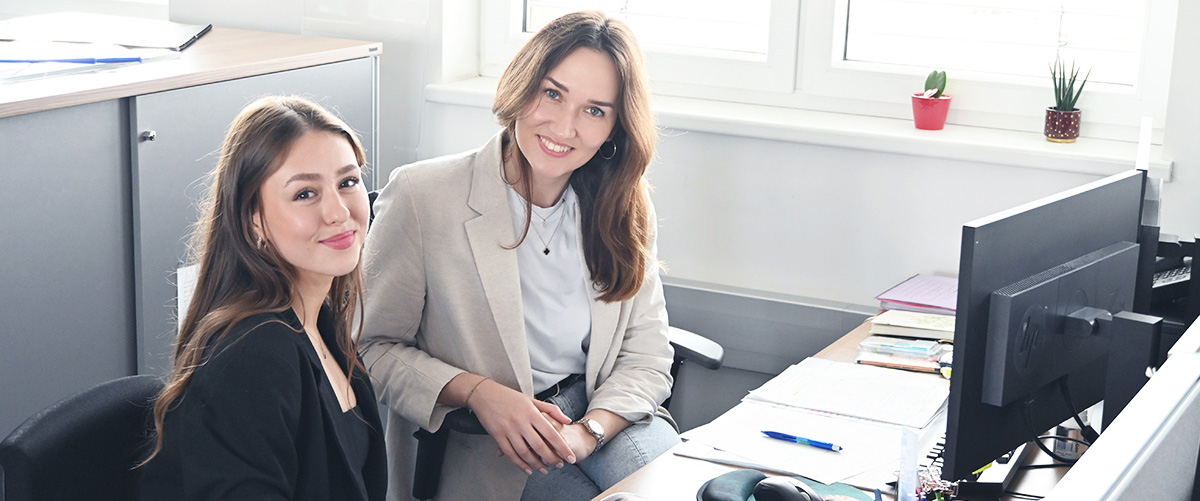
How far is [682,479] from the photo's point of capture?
1546 mm

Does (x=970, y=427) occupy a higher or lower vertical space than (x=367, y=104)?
lower

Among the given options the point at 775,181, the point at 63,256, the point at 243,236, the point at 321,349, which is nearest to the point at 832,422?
the point at 321,349

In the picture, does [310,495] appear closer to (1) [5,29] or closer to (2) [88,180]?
(2) [88,180]

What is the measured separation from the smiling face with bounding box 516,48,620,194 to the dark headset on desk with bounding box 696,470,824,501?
656mm

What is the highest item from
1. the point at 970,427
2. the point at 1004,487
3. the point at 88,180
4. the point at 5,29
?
the point at 5,29

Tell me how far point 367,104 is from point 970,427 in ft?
5.94

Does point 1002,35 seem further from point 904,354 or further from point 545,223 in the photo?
point 545,223

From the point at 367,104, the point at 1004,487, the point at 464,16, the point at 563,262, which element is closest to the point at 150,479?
the point at 563,262

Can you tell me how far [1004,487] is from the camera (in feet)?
5.13

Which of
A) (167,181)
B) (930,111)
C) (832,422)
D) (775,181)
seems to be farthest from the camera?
(775,181)

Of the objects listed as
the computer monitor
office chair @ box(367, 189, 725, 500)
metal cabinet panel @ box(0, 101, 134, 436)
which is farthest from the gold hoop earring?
metal cabinet panel @ box(0, 101, 134, 436)

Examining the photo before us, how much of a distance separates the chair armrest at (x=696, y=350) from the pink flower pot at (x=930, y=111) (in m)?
0.71

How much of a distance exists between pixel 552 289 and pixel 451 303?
189 mm

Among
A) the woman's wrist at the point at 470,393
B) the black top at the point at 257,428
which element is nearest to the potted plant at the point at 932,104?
the woman's wrist at the point at 470,393
